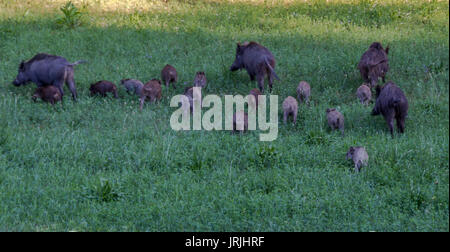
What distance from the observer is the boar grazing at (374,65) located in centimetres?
1094

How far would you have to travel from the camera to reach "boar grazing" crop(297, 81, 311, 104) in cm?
1052

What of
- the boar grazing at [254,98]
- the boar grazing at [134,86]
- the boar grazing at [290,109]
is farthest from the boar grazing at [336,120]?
the boar grazing at [134,86]

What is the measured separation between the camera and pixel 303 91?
1052 centimetres

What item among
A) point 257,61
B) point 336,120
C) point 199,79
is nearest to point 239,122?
point 336,120

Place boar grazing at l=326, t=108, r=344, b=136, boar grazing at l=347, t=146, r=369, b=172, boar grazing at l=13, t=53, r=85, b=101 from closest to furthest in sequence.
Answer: boar grazing at l=347, t=146, r=369, b=172, boar grazing at l=326, t=108, r=344, b=136, boar grazing at l=13, t=53, r=85, b=101

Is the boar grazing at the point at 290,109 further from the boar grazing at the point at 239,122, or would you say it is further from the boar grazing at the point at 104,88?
the boar grazing at the point at 104,88

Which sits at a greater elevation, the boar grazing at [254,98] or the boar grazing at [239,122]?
the boar grazing at [254,98]

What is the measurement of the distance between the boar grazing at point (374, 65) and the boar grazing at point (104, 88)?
444 cm

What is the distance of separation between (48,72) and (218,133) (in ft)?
12.6

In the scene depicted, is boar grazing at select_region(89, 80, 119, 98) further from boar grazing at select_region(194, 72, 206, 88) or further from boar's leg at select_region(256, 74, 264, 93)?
boar's leg at select_region(256, 74, 264, 93)

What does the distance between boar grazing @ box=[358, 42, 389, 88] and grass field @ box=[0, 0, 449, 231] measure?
0.40m

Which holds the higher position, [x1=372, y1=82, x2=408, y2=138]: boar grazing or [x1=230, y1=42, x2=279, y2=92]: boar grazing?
[x1=230, y1=42, x2=279, y2=92]: boar grazing

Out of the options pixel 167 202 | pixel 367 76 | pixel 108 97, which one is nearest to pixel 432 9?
pixel 367 76

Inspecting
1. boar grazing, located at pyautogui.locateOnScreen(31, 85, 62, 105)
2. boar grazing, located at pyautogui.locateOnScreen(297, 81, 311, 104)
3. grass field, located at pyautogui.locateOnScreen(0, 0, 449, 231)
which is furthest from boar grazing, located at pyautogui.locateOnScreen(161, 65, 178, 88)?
boar grazing, located at pyautogui.locateOnScreen(297, 81, 311, 104)
